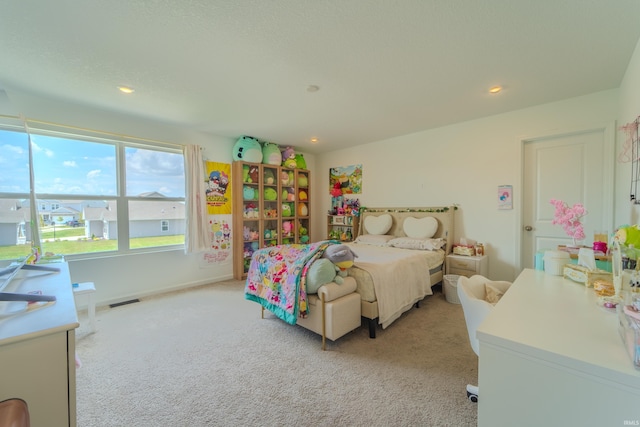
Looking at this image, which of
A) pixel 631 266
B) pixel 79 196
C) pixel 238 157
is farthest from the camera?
pixel 238 157

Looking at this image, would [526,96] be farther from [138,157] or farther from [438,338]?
[138,157]

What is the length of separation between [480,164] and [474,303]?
288 centimetres

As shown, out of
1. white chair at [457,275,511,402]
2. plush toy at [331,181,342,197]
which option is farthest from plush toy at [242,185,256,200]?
white chair at [457,275,511,402]

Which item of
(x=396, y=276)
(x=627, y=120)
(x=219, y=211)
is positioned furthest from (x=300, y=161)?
(x=627, y=120)

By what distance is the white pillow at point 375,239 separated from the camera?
399 centimetres

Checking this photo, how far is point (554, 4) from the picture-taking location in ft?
4.94

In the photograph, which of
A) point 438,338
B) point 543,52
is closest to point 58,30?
point 543,52

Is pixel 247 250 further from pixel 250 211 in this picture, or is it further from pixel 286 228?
pixel 286 228

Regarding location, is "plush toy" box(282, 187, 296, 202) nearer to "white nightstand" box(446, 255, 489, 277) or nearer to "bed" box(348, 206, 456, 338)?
"bed" box(348, 206, 456, 338)

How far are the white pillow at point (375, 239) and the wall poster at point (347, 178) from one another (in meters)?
1.09

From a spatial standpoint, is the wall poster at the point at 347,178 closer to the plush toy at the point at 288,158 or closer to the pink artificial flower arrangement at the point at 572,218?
the plush toy at the point at 288,158

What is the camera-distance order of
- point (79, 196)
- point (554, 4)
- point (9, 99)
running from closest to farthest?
point (554, 4), point (9, 99), point (79, 196)

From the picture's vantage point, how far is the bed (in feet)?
7.86

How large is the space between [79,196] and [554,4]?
483 cm
